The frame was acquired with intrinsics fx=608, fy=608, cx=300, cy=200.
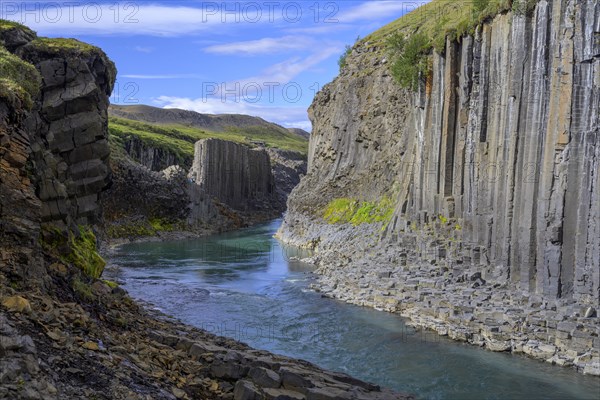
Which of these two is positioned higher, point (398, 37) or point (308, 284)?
point (398, 37)

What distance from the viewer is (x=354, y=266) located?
127ft

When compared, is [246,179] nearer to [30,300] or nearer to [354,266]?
[354,266]

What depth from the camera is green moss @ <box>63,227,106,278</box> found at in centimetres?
1908

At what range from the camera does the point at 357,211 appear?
2026 inches

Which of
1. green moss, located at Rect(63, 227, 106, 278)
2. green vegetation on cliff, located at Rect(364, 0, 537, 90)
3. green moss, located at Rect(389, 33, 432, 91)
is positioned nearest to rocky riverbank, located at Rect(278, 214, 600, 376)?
green moss, located at Rect(389, 33, 432, 91)

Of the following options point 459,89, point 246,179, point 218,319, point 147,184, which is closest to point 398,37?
point 459,89

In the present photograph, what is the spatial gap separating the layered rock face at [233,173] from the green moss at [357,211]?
3116cm

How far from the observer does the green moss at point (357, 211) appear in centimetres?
4590

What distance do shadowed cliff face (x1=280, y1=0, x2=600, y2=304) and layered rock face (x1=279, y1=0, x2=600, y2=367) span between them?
5cm

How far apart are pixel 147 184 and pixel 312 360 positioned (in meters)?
55.1

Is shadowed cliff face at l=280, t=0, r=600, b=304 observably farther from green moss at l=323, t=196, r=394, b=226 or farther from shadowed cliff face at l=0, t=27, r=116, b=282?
shadowed cliff face at l=0, t=27, r=116, b=282

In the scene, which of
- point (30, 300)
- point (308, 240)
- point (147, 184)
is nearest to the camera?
point (30, 300)

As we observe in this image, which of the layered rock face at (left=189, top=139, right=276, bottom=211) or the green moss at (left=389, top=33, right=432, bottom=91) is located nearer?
the green moss at (left=389, top=33, right=432, bottom=91)

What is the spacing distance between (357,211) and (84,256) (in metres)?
33.4
